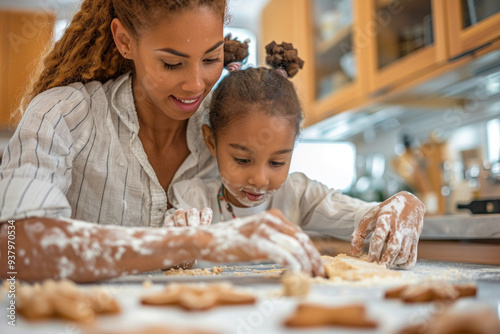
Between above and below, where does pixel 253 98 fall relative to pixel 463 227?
above

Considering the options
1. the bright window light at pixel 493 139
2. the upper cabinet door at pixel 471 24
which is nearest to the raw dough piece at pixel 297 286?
the upper cabinet door at pixel 471 24

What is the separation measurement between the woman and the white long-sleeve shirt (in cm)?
6

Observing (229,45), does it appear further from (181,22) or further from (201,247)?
(201,247)

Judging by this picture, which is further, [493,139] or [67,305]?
[493,139]

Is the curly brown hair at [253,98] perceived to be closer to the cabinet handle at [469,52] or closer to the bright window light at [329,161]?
the cabinet handle at [469,52]

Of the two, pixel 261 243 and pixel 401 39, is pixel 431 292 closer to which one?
pixel 261 243

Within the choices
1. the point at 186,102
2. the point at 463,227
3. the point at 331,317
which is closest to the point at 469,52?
the point at 463,227

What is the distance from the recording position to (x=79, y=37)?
1299 mm

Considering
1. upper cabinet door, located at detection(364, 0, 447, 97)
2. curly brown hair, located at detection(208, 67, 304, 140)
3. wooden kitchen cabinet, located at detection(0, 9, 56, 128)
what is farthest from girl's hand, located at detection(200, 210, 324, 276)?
wooden kitchen cabinet, located at detection(0, 9, 56, 128)

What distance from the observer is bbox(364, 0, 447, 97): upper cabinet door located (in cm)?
198

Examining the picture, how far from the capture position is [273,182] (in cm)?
129

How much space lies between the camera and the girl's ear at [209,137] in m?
1.41

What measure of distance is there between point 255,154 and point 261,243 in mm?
460

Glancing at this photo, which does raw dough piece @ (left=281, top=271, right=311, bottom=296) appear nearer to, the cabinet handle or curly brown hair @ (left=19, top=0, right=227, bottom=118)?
curly brown hair @ (left=19, top=0, right=227, bottom=118)
